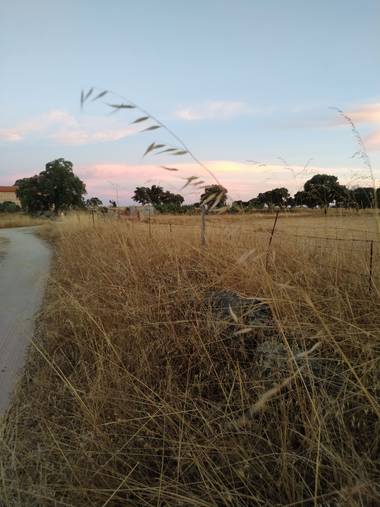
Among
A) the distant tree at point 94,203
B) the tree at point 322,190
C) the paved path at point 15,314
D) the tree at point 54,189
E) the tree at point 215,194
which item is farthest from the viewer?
the tree at point 54,189

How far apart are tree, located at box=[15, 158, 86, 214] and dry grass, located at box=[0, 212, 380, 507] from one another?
5419 cm

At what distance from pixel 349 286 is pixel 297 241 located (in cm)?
144

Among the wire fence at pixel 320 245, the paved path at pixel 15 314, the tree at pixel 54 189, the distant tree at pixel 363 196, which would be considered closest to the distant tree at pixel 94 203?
the paved path at pixel 15 314

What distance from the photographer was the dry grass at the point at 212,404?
62.8 inches

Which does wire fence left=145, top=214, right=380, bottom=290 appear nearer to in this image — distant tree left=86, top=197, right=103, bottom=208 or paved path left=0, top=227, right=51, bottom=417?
paved path left=0, top=227, right=51, bottom=417

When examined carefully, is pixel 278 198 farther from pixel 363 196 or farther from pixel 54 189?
pixel 54 189

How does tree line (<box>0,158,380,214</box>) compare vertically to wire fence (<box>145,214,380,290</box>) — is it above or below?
above

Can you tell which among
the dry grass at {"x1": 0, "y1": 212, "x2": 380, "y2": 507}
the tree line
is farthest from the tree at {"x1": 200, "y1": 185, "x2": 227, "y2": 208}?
the dry grass at {"x1": 0, "y1": 212, "x2": 380, "y2": 507}

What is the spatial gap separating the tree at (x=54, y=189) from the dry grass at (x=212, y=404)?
178 ft

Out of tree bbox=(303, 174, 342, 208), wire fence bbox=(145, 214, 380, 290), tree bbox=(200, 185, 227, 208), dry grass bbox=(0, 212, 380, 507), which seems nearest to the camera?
dry grass bbox=(0, 212, 380, 507)

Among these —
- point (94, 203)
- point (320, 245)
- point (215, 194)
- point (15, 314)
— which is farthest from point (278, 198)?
point (94, 203)

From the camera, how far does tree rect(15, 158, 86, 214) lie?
5516 cm

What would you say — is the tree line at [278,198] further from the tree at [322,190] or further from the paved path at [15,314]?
the paved path at [15,314]

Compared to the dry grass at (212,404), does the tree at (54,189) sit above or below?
above
